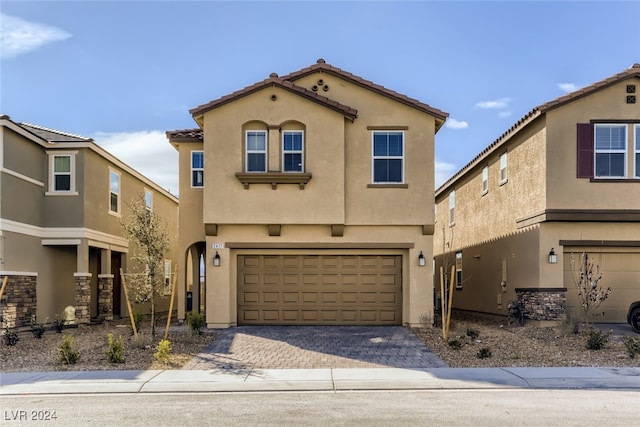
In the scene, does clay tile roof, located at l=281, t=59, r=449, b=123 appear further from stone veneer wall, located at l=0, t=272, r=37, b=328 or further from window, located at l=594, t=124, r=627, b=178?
stone veneer wall, located at l=0, t=272, r=37, b=328

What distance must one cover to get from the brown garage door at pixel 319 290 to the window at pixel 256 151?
112 inches

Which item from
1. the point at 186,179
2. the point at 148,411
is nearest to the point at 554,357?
the point at 148,411

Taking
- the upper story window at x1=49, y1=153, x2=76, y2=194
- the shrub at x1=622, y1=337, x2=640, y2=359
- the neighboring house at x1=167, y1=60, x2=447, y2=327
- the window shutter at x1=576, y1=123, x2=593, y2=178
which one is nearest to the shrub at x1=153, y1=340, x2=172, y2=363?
the neighboring house at x1=167, y1=60, x2=447, y2=327

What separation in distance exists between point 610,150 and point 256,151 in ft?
34.9

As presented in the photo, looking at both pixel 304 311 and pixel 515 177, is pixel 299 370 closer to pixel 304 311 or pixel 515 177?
pixel 304 311

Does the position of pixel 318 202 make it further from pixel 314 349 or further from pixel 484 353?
pixel 484 353

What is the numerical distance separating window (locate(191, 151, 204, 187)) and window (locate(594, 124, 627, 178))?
12.5 meters

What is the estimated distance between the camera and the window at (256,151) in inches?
689

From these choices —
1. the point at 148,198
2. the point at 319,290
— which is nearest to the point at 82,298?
the point at 148,198

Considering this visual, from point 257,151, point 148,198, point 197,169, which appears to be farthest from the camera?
point 148,198

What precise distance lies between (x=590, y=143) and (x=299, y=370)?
11.2 m

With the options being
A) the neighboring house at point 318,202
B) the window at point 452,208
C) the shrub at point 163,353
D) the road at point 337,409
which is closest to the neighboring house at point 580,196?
the neighboring house at point 318,202

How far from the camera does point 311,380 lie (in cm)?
1134

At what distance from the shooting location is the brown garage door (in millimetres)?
17906
